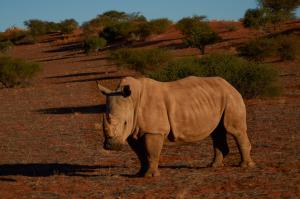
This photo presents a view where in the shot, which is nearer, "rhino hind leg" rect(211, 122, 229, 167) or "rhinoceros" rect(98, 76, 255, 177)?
"rhinoceros" rect(98, 76, 255, 177)

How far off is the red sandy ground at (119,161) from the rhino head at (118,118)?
2.33ft

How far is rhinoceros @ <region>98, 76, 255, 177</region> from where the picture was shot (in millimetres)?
8625

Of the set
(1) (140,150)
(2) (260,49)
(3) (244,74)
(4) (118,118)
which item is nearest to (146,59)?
(2) (260,49)

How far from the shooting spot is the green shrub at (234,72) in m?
23.3

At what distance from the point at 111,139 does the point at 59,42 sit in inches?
2850

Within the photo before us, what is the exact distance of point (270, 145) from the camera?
12.1 meters

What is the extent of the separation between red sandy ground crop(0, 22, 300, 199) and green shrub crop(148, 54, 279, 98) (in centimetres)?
77

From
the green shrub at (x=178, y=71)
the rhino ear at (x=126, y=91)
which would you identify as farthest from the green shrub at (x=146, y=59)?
the rhino ear at (x=126, y=91)

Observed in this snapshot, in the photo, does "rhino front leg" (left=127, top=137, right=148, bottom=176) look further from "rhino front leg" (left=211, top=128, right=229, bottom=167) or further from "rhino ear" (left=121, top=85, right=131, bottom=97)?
"rhino front leg" (left=211, top=128, right=229, bottom=167)

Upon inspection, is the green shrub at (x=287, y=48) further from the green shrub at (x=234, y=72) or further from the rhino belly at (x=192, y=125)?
the rhino belly at (x=192, y=125)

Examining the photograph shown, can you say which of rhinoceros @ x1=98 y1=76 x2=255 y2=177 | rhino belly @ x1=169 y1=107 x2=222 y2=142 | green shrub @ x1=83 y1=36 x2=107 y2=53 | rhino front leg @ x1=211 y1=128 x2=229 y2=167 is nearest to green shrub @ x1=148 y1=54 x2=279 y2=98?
rhino front leg @ x1=211 y1=128 x2=229 y2=167

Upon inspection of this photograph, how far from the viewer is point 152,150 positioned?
29.3ft

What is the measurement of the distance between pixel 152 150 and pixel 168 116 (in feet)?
1.98

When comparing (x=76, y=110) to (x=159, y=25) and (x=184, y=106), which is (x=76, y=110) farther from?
(x=159, y=25)
